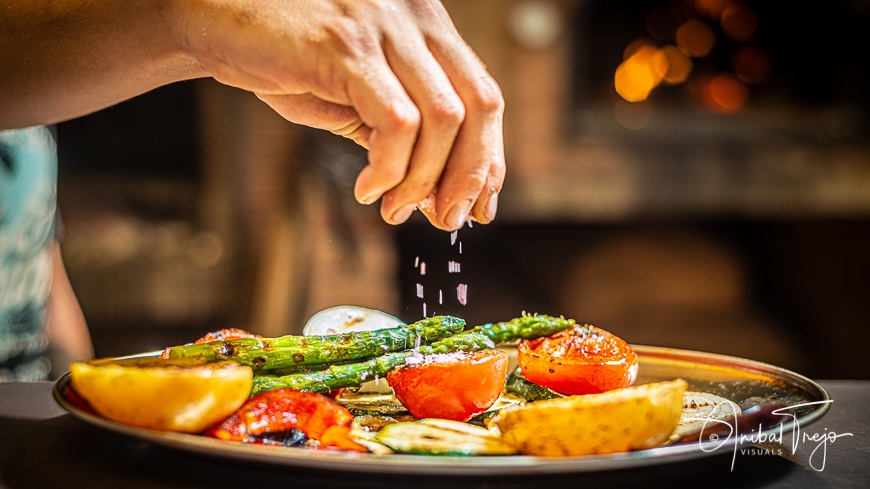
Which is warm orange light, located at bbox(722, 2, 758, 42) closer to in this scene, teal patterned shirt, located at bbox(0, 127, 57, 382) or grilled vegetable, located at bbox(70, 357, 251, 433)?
teal patterned shirt, located at bbox(0, 127, 57, 382)

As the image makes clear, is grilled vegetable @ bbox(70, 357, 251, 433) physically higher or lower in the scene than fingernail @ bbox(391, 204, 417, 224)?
lower

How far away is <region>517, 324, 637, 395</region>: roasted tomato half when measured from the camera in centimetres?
150

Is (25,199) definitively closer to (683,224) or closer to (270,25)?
(270,25)

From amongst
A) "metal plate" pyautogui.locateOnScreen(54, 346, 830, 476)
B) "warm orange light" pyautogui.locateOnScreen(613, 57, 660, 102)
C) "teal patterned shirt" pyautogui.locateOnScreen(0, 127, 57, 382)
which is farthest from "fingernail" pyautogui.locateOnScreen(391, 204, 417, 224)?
"warm orange light" pyautogui.locateOnScreen(613, 57, 660, 102)

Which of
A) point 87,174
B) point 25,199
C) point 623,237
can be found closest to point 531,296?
point 623,237

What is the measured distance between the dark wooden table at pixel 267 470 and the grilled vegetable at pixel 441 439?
6 cm

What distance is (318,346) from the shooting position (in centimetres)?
149

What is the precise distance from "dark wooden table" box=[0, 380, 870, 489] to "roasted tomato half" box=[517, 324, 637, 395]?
308 mm

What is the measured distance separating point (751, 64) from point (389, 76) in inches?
213

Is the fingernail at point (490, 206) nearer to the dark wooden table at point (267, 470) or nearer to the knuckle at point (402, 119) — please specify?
the knuckle at point (402, 119)

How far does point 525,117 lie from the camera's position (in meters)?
5.84

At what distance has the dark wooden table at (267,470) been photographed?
1046 millimetres
